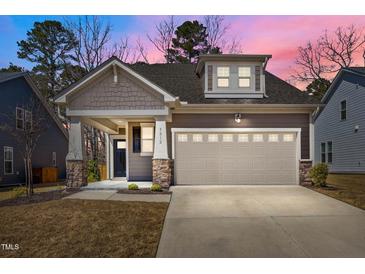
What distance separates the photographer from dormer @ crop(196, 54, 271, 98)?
42.2 feet

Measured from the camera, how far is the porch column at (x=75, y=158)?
11.1 meters

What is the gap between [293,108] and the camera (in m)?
12.4

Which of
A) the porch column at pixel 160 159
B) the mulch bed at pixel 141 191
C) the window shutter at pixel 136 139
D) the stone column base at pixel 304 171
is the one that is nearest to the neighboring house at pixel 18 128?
the window shutter at pixel 136 139

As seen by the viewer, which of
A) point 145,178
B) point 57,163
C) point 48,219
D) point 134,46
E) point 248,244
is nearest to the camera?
point 248,244

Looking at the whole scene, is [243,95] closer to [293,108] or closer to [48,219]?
[293,108]

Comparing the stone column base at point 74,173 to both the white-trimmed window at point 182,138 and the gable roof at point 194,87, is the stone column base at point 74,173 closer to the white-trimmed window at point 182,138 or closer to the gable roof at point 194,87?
the white-trimmed window at point 182,138

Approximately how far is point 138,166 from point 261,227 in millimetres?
8337

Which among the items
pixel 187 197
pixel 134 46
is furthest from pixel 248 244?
pixel 134 46

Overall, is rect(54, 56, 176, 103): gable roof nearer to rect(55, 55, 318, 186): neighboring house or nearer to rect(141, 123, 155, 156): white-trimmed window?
rect(55, 55, 318, 186): neighboring house

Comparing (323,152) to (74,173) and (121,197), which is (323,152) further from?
(74,173)

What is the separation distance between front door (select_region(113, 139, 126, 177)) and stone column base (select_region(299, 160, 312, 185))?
344 inches
